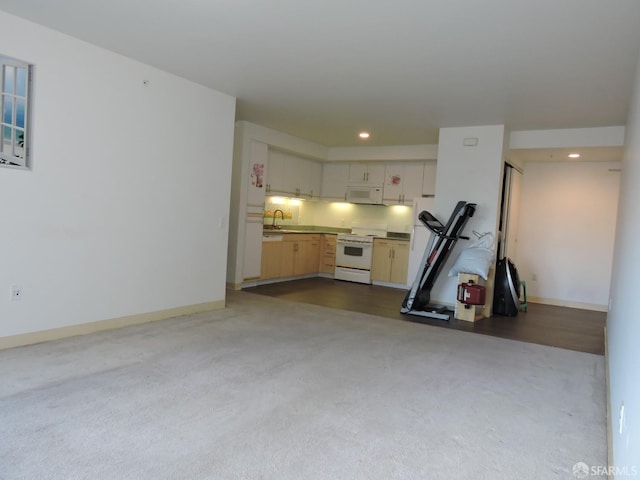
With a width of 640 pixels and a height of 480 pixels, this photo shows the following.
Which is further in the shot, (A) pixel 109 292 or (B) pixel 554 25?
(A) pixel 109 292

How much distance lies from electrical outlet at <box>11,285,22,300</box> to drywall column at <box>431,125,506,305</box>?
4.75m

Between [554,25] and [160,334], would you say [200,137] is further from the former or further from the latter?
[554,25]

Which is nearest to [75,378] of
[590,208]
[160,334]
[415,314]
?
[160,334]

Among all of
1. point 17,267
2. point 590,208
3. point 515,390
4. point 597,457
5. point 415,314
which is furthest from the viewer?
point 590,208

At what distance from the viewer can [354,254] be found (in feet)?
26.0

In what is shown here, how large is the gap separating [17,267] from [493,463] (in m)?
3.48

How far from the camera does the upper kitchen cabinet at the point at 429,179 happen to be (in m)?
7.43

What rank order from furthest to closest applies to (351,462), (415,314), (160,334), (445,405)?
(415,314), (160,334), (445,405), (351,462)

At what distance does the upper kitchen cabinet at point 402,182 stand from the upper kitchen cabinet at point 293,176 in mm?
1346

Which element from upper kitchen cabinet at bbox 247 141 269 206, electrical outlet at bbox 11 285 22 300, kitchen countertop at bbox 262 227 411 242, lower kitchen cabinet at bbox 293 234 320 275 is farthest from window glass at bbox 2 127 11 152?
lower kitchen cabinet at bbox 293 234 320 275

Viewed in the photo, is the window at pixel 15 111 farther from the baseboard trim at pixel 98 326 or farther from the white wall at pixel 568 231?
the white wall at pixel 568 231

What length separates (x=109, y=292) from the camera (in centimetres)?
399

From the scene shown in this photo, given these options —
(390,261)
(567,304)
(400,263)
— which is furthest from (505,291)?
(390,261)

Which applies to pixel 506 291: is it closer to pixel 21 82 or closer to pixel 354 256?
pixel 354 256
